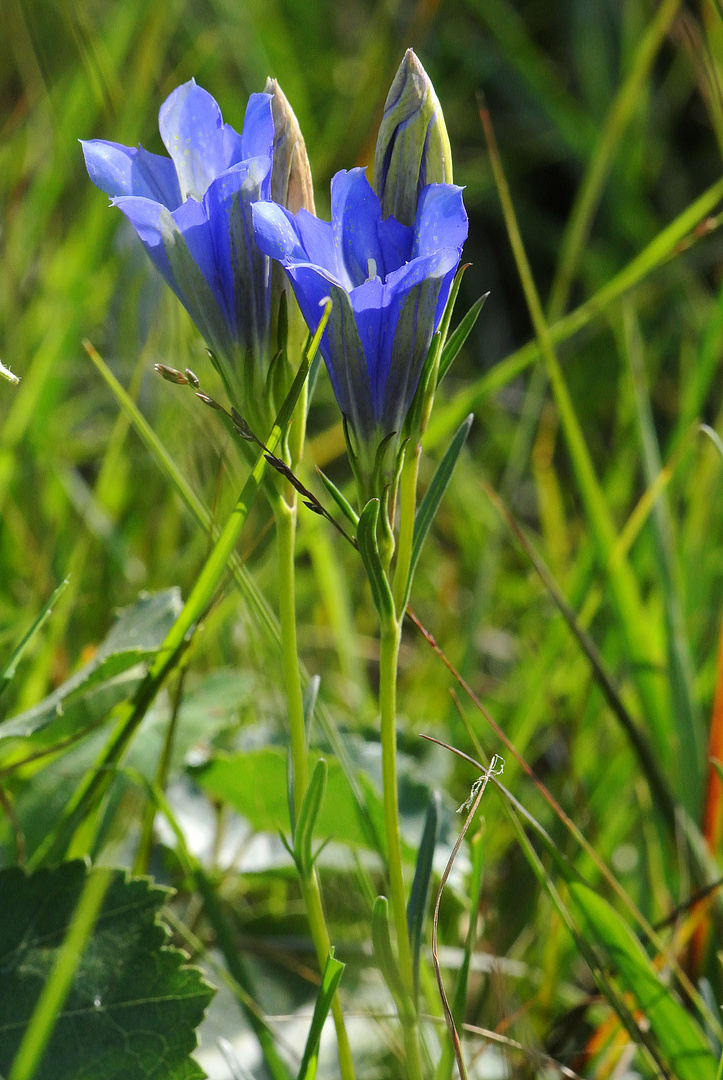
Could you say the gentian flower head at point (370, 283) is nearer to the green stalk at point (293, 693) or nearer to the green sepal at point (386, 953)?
the green stalk at point (293, 693)

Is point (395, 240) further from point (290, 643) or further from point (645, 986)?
point (645, 986)

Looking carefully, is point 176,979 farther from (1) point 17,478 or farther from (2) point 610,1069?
(1) point 17,478

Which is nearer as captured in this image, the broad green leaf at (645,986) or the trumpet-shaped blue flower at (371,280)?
the trumpet-shaped blue flower at (371,280)

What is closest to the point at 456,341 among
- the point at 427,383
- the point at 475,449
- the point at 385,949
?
the point at 427,383

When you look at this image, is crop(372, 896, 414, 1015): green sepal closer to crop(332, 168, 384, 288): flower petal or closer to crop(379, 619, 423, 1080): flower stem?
crop(379, 619, 423, 1080): flower stem

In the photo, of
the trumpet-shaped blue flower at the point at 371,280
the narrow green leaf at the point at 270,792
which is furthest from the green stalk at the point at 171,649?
the narrow green leaf at the point at 270,792

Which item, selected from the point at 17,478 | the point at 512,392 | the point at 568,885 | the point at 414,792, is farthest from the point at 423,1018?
the point at 512,392

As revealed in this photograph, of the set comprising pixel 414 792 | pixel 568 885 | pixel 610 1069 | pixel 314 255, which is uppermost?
pixel 314 255
